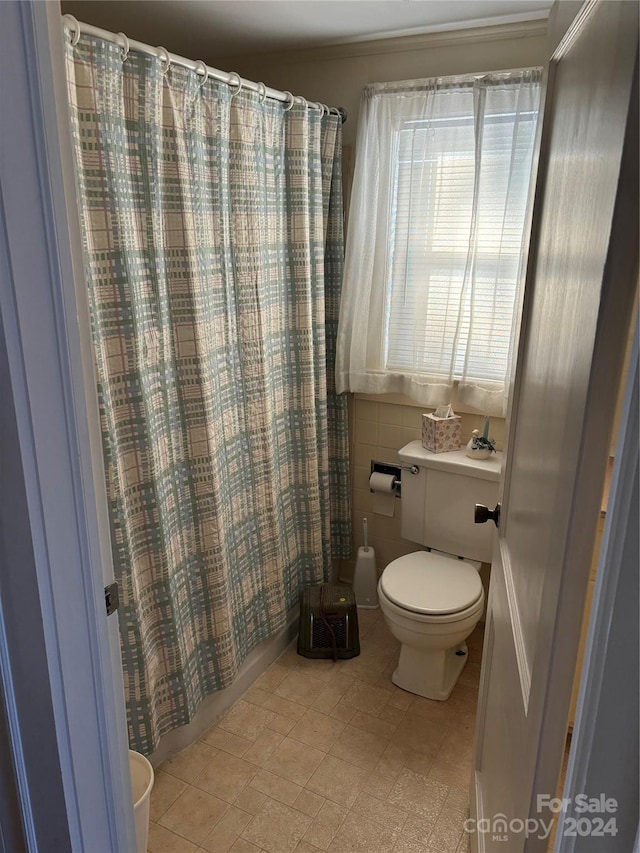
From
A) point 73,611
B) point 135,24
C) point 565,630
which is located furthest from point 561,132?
point 135,24

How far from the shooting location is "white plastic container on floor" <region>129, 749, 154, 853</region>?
5.00ft

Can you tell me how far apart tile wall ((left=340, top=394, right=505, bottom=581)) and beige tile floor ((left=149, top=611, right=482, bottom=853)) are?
555 mm

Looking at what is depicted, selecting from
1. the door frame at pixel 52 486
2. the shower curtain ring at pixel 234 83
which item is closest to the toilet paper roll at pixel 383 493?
the shower curtain ring at pixel 234 83

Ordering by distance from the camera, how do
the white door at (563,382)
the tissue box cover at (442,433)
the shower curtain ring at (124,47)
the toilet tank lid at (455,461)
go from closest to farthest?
the white door at (563,382)
the shower curtain ring at (124,47)
the toilet tank lid at (455,461)
the tissue box cover at (442,433)

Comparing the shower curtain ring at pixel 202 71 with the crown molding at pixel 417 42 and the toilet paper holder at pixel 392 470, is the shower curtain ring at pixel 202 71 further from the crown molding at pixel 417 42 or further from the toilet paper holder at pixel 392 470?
the toilet paper holder at pixel 392 470

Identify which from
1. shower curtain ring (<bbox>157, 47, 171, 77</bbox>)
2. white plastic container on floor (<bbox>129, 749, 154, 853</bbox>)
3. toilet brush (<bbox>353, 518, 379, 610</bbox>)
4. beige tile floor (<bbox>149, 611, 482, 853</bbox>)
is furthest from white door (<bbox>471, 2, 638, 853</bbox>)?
toilet brush (<bbox>353, 518, 379, 610</bbox>)

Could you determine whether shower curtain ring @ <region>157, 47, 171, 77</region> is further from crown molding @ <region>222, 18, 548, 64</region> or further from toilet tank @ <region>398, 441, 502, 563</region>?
toilet tank @ <region>398, 441, 502, 563</region>

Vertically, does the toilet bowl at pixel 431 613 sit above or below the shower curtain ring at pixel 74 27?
below

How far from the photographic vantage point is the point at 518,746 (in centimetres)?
102

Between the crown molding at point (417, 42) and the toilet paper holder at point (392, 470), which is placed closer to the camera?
the crown molding at point (417, 42)

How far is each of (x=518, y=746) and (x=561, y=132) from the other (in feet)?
3.27

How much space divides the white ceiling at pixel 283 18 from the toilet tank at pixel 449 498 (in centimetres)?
150

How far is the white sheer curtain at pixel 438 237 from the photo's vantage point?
2.18 metres

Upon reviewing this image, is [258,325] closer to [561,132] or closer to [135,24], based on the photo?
[135,24]
